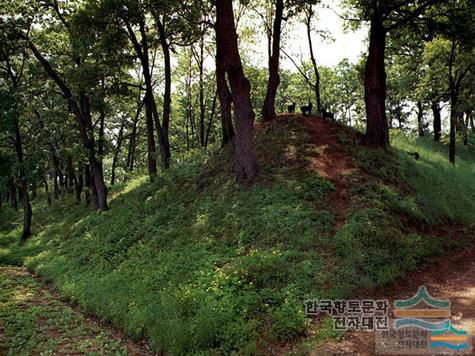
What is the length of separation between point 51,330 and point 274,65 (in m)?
13.8

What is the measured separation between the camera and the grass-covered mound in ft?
23.9

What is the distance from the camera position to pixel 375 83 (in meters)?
14.9

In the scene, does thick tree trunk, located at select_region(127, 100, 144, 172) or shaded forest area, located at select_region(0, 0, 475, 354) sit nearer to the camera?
shaded forest area, located at select_region(0, 0, 475, 354)

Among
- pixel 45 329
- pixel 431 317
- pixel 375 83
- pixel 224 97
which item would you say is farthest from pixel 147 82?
pixel 431 317

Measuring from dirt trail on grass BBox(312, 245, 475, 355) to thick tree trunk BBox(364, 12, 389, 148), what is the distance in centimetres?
600

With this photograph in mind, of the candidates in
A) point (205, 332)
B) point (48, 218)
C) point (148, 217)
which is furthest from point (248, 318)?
point (48, 218)

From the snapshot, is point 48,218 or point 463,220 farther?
point 48,218

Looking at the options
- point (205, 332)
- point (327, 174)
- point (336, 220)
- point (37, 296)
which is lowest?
point (37, 296)

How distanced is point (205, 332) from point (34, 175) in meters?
18.7

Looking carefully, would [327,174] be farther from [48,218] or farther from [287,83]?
[287,83]

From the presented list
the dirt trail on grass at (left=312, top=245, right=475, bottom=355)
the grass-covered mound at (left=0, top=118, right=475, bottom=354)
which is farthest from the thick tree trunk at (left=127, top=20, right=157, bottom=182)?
the dirt trail on grass at (left=312, top=245, right=475, bottom=355)

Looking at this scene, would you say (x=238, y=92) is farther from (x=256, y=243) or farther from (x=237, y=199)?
(x=256, y=243)

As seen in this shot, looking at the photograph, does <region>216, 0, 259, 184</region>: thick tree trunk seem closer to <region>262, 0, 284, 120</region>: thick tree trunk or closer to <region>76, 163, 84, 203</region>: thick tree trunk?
<region>262, 0, 284, 120</region>: thick tree trunk

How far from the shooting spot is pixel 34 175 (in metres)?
21.1
